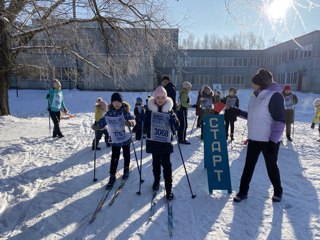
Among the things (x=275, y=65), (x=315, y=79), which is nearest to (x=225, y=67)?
(x=275, y=65)

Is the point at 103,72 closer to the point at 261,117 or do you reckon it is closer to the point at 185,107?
the point at 185,107

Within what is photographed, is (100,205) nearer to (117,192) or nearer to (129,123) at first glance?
(117,192)

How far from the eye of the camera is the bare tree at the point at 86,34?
6820 mm

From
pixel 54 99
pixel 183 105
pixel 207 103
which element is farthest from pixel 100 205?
pixel 207 103

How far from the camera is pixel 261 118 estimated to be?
14.0ft

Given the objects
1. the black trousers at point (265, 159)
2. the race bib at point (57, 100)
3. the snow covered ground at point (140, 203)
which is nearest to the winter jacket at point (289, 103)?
the snow covered ground at point (140, 203)

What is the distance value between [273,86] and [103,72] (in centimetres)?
904

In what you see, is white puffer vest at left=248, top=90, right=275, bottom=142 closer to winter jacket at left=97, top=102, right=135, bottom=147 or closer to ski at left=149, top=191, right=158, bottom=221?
ski at left=149, top=191, right=158, bottom=221

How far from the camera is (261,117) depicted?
4.27 m

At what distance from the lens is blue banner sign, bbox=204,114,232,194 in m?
4.84

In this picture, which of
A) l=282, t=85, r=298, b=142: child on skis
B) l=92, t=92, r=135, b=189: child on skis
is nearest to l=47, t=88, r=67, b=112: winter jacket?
l=92, t=92, r=135, b=189: child on skis

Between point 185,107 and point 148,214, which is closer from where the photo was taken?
point 148,214

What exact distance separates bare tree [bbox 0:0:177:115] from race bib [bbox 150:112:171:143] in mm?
2846

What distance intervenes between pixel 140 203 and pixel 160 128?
1.28m
